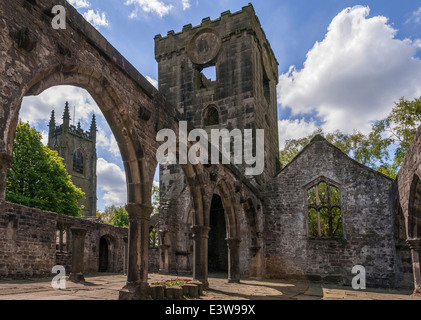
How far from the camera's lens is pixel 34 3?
4.61 metres

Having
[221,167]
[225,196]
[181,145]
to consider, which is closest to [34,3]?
[181,145]

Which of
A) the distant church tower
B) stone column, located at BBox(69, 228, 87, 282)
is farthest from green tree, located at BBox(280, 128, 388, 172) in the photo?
the distant church tower

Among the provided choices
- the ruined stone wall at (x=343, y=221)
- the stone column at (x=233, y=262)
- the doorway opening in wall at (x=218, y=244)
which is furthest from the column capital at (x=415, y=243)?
the doorway opening in wall at (x=218, y=244)

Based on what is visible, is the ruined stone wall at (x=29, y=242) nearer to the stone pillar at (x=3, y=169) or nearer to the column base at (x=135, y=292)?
the column base at (x=135, y=292)

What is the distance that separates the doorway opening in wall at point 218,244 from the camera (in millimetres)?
17239

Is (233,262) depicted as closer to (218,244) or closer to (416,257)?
(416,257)

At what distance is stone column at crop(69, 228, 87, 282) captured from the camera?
33.3 feet

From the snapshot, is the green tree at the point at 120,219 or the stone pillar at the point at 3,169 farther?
the green tree at the point at 120,219

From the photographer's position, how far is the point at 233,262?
11.7 meters

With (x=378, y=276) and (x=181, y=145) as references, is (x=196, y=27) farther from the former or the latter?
(x=378, y=276)

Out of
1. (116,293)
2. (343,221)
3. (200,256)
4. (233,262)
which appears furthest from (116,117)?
(343,221)

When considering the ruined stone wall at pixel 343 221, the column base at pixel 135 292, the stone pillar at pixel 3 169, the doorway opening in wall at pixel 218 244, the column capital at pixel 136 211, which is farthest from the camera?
the doorway opening in wall at pixel 218 244

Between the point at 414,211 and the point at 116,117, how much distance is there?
7812mm

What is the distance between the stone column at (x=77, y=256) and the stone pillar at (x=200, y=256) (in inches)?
135
